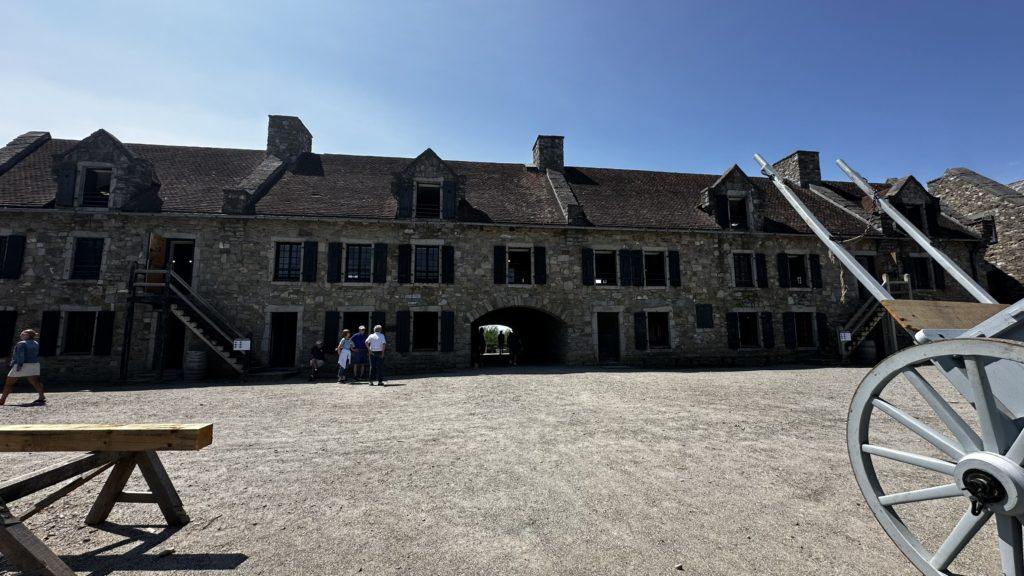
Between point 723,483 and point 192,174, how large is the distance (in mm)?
20350

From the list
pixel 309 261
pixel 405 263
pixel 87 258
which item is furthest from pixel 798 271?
pixel 87 258

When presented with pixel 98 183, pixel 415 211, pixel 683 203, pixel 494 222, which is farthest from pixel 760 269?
pixel 98 183

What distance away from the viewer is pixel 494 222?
15820 mm

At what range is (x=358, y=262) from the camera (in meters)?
15.2

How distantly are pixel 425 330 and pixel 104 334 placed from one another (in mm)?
9933

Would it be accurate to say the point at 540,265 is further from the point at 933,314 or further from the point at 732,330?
the point at 933,314

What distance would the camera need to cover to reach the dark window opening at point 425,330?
15.5 meters

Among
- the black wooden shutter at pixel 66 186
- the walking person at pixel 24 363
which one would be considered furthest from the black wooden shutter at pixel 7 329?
the walking person at pixel 24 363

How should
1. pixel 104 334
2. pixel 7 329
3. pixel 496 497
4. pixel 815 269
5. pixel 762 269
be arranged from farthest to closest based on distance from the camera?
pixel 815 269
pixel 762 269
pixel 104 334
pixel 7 329
pixel 496 497


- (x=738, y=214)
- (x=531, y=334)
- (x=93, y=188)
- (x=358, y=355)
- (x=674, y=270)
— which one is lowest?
(x=358, y=355)

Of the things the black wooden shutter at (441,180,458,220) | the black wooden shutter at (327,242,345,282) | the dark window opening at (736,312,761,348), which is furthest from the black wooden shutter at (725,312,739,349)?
the black wooden shutter at (327,242,345,282)

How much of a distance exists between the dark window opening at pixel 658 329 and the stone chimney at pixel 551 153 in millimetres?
8217

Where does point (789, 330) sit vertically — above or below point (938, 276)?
below

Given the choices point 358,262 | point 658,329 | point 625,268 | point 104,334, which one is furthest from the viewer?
point 658,329
